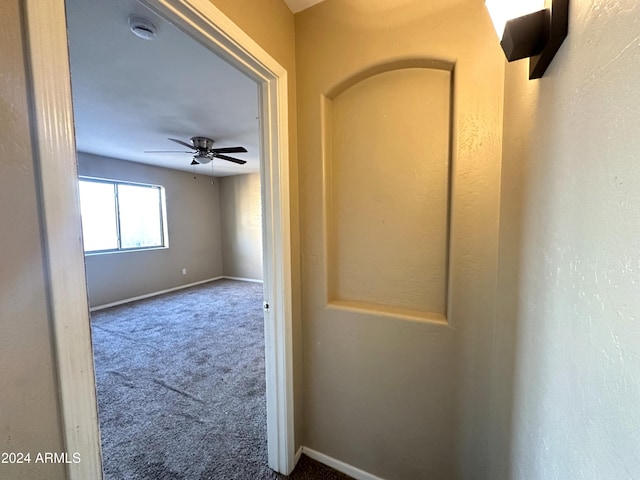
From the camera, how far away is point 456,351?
1.18 meters

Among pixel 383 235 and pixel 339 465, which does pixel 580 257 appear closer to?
pixel 383 235

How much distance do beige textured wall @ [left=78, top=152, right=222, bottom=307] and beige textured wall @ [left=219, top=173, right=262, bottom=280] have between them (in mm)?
180

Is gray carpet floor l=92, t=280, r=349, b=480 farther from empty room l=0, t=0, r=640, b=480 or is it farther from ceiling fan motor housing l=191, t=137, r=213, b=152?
ceiling fan motor housing l=191, t=137, r=213, b=152

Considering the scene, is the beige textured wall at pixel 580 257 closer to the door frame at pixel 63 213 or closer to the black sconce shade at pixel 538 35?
the black sconce shade at pixel 538 35

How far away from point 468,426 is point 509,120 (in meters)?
1.30

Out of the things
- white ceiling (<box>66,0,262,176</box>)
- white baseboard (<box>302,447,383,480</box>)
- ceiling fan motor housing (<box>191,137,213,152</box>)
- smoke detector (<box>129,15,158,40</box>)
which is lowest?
white baseboard (<box>302,447,383,480</box>)

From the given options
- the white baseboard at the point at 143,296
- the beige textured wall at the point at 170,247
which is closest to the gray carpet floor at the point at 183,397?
the white baseboard at the point at 143,296

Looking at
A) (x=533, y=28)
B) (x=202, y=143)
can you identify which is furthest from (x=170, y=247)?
(x=533, y=28)

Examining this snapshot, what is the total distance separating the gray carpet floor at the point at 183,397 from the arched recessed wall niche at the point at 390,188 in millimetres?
1113

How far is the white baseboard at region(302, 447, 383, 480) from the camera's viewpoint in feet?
4.66

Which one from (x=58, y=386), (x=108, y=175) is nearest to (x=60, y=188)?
(x=58, y=386)

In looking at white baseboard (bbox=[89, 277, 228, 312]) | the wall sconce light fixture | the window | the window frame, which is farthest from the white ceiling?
white baseboard (bbox=[89, 277, 228, 312])

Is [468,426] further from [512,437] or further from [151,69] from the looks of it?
[151,69]

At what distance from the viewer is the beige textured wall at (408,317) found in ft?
3.53
